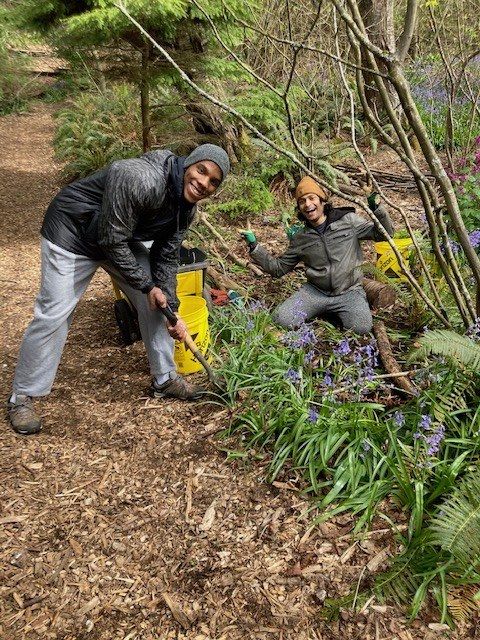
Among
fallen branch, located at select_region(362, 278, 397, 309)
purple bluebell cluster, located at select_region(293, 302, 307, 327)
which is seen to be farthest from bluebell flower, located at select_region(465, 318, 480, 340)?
fallen branch, located at select_region(362, 278, 397, 309)

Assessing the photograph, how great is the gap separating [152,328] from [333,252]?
1568 mm

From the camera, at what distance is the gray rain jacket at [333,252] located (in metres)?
3.89

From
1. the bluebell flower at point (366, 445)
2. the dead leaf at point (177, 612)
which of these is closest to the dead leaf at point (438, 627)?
the bluebell flower at point (366, 445)

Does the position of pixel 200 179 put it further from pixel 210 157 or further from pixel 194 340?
pixel 194 340

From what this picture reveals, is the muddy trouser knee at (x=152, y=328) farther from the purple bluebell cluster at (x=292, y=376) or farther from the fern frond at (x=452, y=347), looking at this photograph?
the fern frond at (x=452, y=347)

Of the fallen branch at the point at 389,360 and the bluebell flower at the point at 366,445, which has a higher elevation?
the fallen branch at the point at 389,360

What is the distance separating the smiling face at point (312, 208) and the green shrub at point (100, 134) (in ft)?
14.2

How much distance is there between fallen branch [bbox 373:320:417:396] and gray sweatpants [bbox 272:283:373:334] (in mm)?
96

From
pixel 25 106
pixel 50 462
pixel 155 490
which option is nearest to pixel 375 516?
pixel 155 490

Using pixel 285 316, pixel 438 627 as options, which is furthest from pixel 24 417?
pixel 438 627

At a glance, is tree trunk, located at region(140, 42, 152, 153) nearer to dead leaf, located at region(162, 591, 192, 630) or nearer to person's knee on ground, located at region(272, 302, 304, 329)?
person's knee on ground, located at region(272, 302, 304, 329)

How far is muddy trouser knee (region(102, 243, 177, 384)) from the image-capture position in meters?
3.12

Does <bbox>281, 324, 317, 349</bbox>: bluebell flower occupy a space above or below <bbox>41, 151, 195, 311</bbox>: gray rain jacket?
below

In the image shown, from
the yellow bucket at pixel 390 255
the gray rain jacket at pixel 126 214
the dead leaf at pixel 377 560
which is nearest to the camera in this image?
the dead leaf at pixel 377 560
